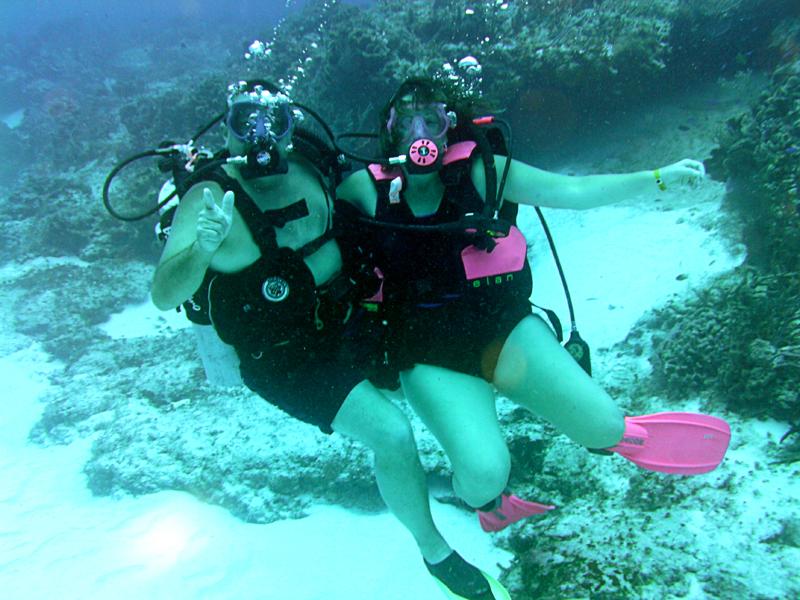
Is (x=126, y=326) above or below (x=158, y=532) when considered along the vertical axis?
above

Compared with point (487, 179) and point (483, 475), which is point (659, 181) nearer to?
point (487, 179)

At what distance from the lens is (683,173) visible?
2846 millimetres

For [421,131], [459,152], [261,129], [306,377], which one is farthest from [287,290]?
[459,152]

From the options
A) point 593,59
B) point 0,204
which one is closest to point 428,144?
point 593,59

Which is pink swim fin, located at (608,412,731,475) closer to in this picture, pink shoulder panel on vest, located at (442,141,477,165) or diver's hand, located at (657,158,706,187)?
diver's hand, located at (657,158,706,187)

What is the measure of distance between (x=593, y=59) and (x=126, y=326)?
9.15 meters

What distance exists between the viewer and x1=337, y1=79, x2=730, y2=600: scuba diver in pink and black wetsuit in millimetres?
2836

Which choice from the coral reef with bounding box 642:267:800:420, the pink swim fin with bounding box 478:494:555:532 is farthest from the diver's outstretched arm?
the pink swim fin with bounding box 478:494:555:532

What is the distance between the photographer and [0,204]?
12.1 metres

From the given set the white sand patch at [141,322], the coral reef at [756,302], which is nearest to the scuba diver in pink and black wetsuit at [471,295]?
the coral reef at [756,302]

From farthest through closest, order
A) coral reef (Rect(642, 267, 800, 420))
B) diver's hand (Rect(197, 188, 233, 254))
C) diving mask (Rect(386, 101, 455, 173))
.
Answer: coral reef (Rect(642, 267, 800, 420))
diving mask (Rect(386, 101, 455, 173))
diver's hand (Rect(197, 188, 233, 254))

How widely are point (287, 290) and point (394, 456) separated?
116 centimetres

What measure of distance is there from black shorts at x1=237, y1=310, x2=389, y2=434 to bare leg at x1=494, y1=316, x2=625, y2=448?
3.28 feet

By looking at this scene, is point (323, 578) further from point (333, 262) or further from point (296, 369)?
point (333, 262)
